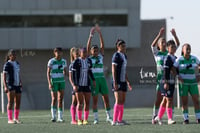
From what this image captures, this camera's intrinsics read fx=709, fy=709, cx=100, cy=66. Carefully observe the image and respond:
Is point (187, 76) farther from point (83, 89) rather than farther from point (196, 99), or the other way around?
point (83, 89)

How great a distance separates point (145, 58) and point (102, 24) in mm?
5207

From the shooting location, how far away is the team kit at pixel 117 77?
648 inches

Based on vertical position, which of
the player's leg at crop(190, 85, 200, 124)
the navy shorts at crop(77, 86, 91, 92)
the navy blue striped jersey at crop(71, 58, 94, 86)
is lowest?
the player's leg at crop(190, 85, 200, 124)

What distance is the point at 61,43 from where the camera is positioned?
5991cm

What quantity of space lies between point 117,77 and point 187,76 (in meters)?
1.65

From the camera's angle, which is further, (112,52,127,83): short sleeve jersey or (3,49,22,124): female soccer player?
(3,49,22,124): female soccer player

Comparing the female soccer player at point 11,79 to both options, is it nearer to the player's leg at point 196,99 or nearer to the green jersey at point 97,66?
the green jersey at point 97,66

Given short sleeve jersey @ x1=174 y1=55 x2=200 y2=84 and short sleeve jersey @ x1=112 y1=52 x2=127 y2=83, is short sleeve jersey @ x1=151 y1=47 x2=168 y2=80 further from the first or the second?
short sleeve jersey @ x1=112 y1=52 x2=127 y2=83

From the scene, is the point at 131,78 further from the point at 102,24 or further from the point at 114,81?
the point at 102,24

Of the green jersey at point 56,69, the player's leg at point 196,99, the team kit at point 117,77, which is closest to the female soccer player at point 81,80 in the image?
the team kit at point 117,77

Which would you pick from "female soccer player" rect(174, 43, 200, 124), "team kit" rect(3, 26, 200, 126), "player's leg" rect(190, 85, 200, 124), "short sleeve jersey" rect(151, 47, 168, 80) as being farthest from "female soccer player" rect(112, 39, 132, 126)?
"player's leg" rect(190, 85, 200, 124)

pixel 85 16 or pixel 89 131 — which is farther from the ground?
pixel 85 16

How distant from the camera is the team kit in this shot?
1645 centimetres

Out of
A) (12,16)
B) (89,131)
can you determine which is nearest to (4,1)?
(12,16)
